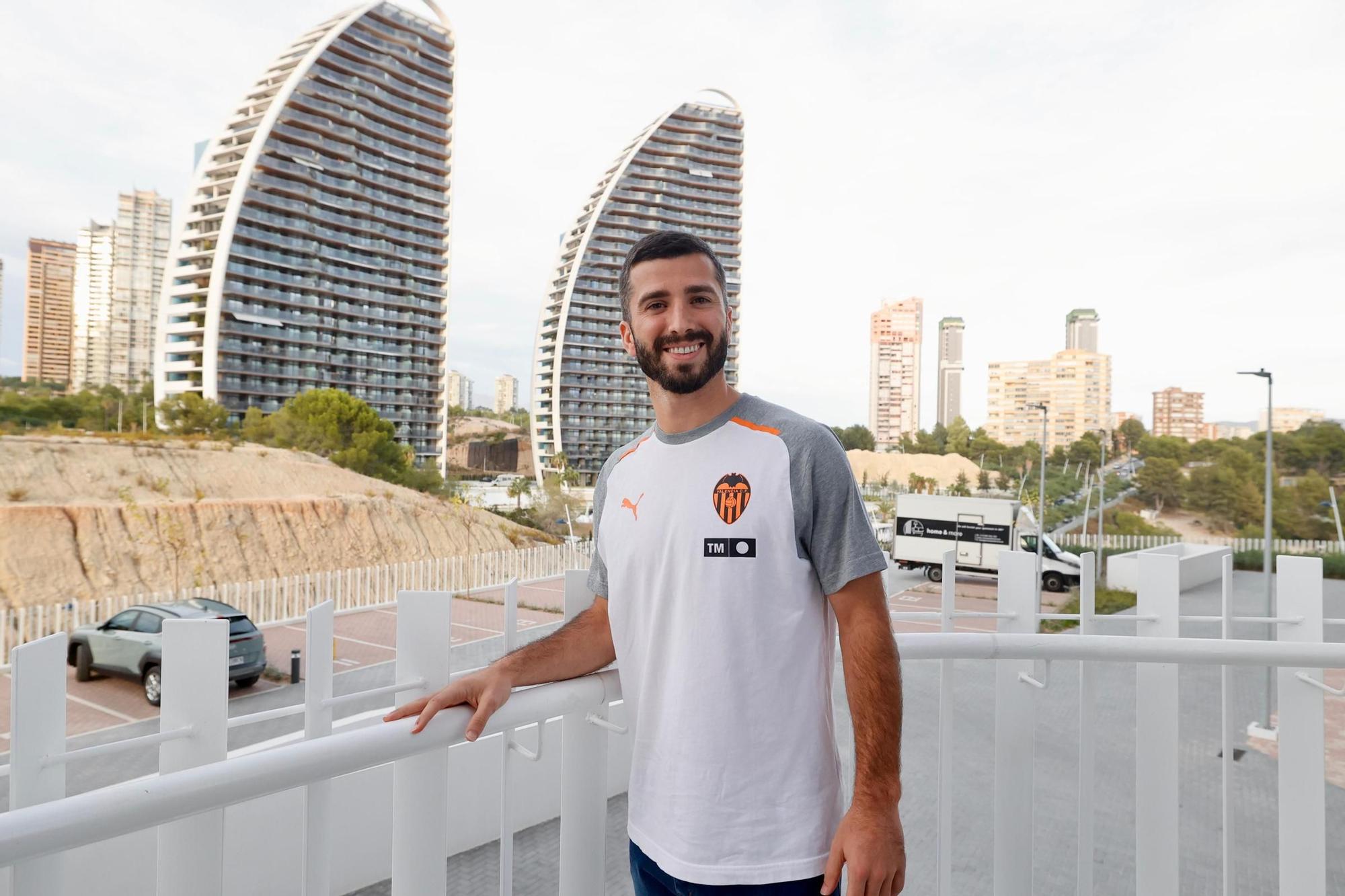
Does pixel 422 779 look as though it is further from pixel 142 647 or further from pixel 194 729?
pixel 142 647

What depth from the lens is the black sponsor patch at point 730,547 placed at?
34.4 inches

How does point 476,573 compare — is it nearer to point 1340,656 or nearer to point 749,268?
point 1340,656

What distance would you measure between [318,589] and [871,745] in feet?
50.1

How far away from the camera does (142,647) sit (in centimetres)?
862

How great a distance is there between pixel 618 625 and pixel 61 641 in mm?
558

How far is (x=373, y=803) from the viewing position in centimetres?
344

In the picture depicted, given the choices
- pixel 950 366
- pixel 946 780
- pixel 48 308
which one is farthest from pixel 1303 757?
pixel 950 366

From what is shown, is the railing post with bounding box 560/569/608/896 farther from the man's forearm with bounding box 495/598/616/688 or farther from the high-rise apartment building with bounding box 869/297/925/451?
the high-rise apartment building with bounding box 869/297/925/451

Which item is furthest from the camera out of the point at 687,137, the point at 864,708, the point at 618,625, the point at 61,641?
the point at 687,137

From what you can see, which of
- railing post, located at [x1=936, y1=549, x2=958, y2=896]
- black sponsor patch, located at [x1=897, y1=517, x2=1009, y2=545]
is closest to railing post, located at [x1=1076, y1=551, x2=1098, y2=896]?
railing post, located at [x1=936, y1=549, x2=958, y2=896]

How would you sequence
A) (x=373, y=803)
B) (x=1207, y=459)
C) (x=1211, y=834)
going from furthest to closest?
(x=1207, y=459) → (x=1211, y=834) → (x=373, y=803)

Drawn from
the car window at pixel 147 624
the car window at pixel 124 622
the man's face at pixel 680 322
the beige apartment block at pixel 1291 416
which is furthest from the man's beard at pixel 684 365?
the beige apartment block at pixel 1291 416

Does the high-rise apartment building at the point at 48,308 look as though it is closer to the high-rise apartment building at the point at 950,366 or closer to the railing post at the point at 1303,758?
the railing post at the point at 1303,758

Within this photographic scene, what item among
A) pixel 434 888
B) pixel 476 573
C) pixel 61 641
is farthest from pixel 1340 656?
pixel 476 573
